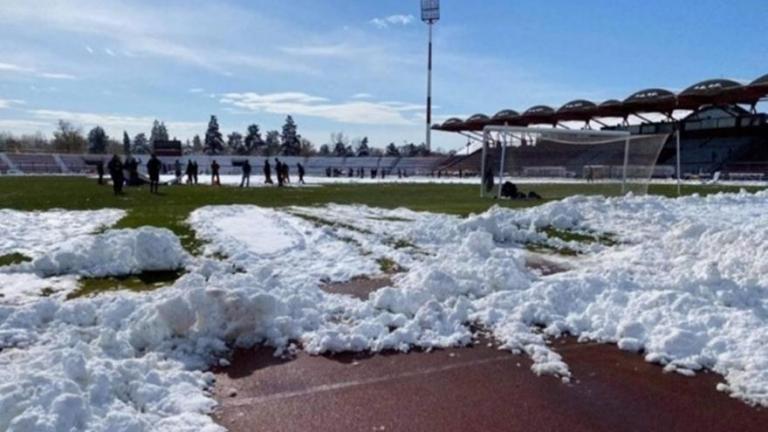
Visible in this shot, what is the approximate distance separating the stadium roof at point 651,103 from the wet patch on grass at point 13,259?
52308mm

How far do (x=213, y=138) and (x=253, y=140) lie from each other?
920cm

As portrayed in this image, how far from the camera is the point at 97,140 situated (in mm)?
123250

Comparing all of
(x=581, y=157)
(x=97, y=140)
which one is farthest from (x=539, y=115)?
(x=97, y=140)

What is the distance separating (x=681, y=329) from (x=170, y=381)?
430 centimetres

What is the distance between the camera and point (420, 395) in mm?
4039

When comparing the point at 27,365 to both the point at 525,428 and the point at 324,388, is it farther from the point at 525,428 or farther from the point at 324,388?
the point at 525,428

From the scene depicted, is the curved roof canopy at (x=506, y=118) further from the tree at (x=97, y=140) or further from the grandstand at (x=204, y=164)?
the tree at (x=97, y=140)

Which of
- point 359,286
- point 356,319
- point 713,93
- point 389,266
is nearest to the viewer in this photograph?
point 356,319

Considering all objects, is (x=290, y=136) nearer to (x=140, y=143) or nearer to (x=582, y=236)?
(x=140, y=143)

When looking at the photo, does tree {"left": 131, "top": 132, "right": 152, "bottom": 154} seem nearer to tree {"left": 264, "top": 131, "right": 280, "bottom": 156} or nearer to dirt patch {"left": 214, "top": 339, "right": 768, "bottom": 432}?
tree {"left": 264, "top": 131, "right": 280, "bottom": 156}

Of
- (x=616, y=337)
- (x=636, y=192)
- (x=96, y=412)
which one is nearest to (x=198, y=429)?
(x=96, y=412)

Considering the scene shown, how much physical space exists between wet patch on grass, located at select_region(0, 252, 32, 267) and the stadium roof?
2059 inches

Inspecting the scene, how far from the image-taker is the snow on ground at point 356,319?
362cm

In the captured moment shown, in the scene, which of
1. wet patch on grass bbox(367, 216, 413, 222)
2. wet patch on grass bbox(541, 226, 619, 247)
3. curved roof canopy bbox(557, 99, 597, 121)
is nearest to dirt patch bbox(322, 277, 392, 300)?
wet patch on grass bbox(541, 226, 619, 247)
